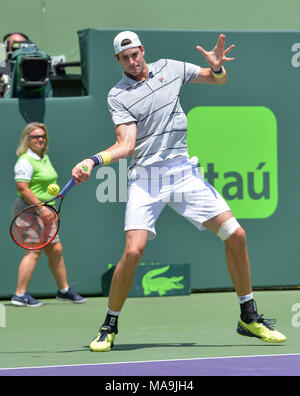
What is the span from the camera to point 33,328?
6.65 meters

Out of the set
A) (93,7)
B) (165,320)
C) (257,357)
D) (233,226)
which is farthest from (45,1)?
(257,357)

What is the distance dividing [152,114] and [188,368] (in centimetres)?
168

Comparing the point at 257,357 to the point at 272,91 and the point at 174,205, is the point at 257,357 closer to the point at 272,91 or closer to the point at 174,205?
the point at 174,205

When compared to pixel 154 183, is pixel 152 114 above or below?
above

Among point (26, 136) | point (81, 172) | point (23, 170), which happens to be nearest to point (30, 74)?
point (26, 136)

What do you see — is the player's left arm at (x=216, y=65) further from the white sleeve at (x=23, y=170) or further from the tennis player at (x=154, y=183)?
the white sleeve at (x=23, y=170)

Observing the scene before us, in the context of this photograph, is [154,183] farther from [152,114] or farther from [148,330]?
[148,330]

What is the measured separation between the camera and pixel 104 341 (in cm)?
556

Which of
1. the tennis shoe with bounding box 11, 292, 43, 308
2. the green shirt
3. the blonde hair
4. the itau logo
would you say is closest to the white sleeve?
the green shirt

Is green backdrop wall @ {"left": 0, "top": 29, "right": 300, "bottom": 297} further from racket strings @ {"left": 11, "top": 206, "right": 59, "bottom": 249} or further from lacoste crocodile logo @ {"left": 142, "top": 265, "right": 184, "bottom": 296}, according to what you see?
racket strings @ {"left": 11, "top": 206, "right": 59, "bottom": 249}

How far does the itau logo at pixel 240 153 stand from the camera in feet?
27.5

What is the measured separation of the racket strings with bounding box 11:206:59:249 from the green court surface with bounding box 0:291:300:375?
26.5 inches

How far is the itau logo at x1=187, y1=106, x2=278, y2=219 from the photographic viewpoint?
27.5 feet
